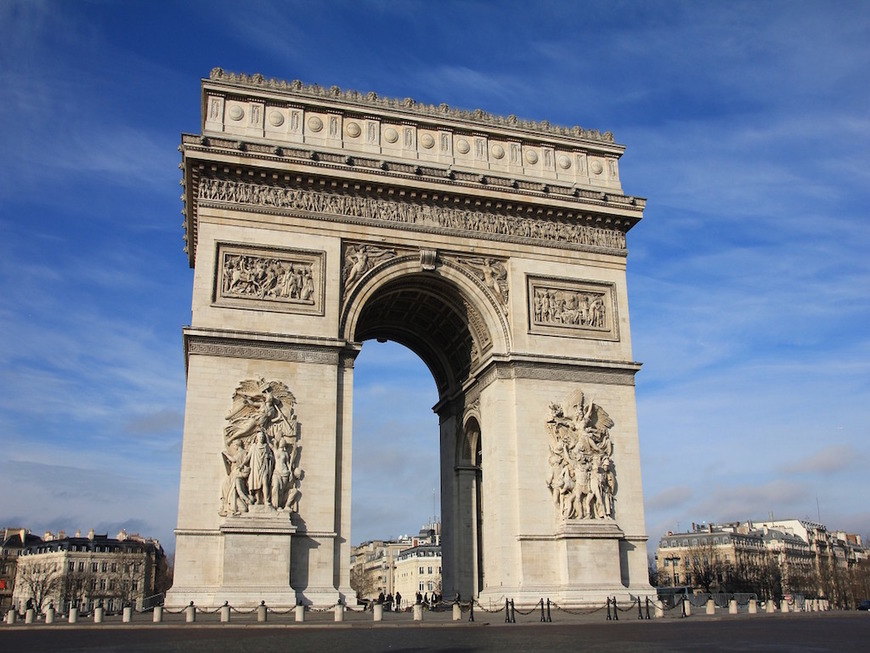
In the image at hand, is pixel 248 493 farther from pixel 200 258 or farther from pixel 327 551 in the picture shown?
pixel 200 258

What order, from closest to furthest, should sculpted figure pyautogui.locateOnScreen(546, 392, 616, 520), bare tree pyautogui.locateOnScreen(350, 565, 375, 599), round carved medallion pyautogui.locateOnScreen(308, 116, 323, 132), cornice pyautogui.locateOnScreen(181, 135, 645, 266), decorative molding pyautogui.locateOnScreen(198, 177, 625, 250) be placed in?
cornice pyautogui.locateOnScreen(181, 135, 645, 266), decorative molding pyautogui.locateOnScreen(198, 177, 625, 250), sculpted figure pyautogui.locateOnScreen(546, 392, 616, 520), round carved medallion pyautogui.locateOnScreen(308, 116, 323, 132), bare tree pyautogui.locateOnScreen(350, 565, 375, 599)

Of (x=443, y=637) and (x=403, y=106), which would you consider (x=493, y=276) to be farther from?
(x=443, y=637)

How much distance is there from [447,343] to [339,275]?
670 centimetres

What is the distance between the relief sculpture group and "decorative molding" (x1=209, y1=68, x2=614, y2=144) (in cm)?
960

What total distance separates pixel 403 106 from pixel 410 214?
12.8ft

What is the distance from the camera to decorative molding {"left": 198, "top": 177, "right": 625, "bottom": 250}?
26.4 metres

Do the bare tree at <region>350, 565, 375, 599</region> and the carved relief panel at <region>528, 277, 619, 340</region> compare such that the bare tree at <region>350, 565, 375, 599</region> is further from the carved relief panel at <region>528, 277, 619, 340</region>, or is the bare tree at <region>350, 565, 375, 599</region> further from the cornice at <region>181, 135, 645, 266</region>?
the cornice at <region>181, 135, 645, 266</region>

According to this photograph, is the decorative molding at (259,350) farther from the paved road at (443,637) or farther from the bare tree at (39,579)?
the bare tree at (39,579)

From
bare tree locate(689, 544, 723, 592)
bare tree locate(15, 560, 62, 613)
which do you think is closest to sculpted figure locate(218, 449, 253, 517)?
bare tree locate(15, 560, 62, 613)

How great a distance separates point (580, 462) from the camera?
1059 inches

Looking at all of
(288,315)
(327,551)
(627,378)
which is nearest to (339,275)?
(288,315)

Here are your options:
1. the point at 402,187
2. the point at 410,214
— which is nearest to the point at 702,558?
the point at 410,214

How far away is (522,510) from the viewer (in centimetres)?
2623

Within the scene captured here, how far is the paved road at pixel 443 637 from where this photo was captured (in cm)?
1349
